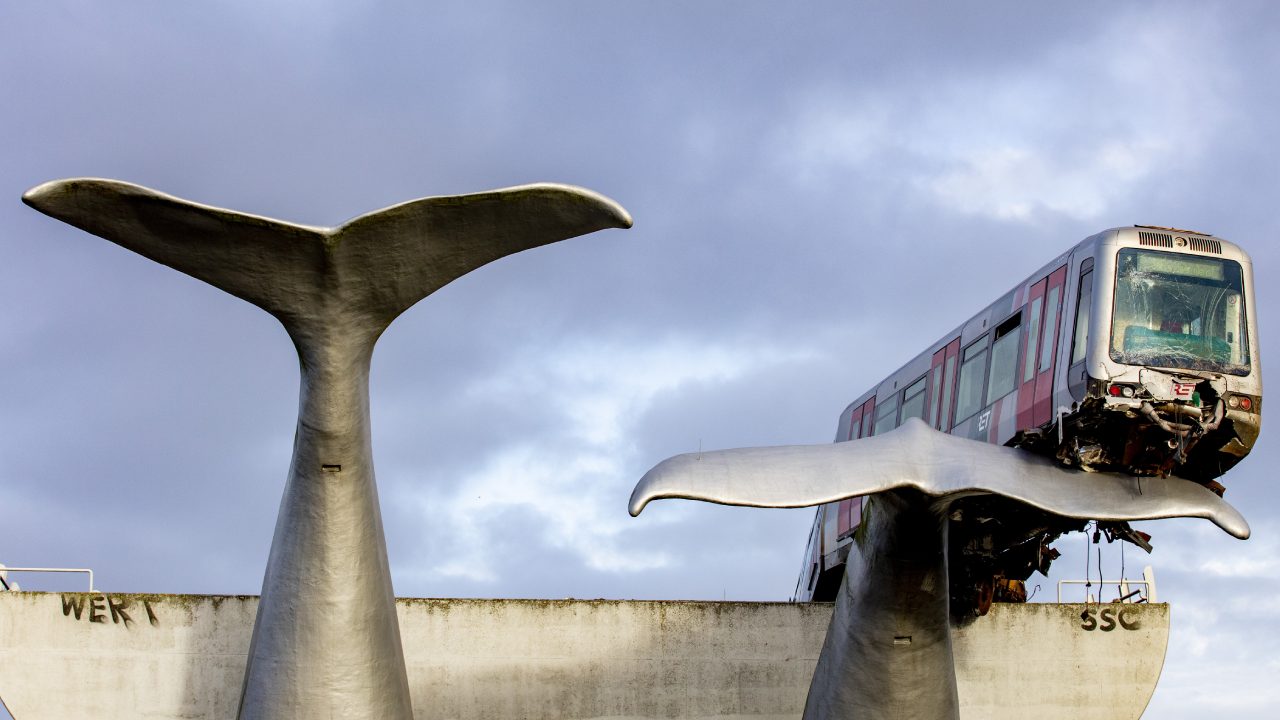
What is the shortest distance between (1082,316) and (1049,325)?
72cm

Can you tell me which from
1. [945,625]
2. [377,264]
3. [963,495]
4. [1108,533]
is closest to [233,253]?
[377,264]

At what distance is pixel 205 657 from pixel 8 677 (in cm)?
278

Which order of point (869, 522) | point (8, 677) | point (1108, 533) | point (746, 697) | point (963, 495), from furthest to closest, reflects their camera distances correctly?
point (746, 697), point (8, 677), point (1108, 533), point (869, 522), point (963, 495)

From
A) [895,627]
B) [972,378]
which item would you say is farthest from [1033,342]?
[895,627]

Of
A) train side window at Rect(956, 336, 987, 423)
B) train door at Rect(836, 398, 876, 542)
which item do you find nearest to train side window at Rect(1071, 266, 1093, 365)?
train side window at Rect(956, 336, 987, 423)

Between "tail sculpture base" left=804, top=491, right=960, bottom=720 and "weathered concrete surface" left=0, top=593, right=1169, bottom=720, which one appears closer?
"tail sculpture base" left=804, top=491, right=960, bottom=720

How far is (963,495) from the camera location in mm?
13453

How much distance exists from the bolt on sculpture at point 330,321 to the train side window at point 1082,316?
7.53 m

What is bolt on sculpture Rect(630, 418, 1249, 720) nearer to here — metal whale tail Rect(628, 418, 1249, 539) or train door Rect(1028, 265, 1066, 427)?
metal whale tail Rect(628, 418, 1249, 539)

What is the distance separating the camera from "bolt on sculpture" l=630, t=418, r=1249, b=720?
499 inches

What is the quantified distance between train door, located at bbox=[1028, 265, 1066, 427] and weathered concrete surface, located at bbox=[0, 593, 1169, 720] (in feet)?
22.4

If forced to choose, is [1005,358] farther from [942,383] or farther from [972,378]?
[942,383]

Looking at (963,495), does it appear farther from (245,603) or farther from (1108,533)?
(245,603)

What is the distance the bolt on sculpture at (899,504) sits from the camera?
12680mm
